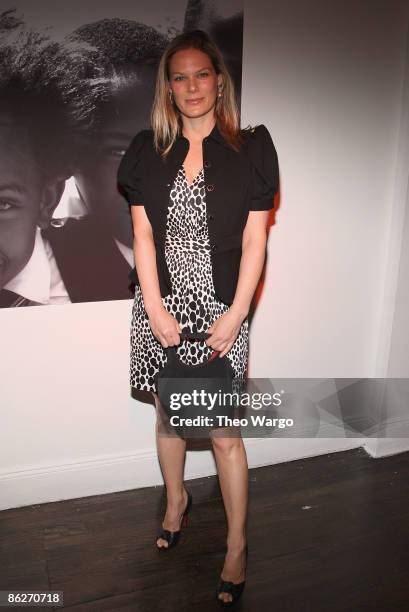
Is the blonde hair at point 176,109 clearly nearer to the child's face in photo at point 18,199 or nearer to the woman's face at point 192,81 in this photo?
the woman's face at point 192,81

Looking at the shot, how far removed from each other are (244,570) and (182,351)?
0.86m

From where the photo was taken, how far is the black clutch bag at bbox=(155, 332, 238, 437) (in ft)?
6.96

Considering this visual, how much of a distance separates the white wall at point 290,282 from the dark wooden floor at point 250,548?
162 millimetres

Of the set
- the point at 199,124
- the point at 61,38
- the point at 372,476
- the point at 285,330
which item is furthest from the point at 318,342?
the point at 61,38

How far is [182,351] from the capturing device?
2.18 m

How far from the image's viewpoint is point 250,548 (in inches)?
95.2

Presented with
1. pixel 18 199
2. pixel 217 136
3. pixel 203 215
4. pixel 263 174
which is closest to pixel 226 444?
pixel 203 215

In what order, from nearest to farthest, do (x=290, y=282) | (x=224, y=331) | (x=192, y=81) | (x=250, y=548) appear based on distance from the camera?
(x=192, y=81) < (x=224, y=331) < (x=250, y=548) < (x=290, y=282)

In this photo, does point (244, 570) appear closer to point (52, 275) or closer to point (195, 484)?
point (195, 484)

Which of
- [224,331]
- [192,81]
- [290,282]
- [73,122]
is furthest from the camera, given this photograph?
[290,282]

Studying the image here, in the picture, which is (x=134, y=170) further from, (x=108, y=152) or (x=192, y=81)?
(x=192, y=81)

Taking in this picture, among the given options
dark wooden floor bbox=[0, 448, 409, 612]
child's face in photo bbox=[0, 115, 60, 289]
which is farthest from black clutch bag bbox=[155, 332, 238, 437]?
child's face in photo bbox=[0, 115, 60, 289]

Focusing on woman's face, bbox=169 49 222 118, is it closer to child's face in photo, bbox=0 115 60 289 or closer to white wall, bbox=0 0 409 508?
white wall, bbox=0 0 409 508

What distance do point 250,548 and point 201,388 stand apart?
78 centimetres
